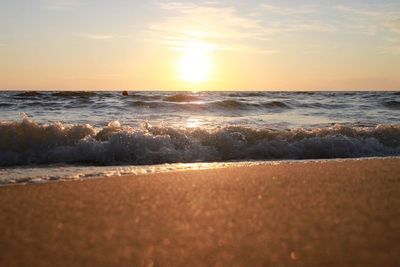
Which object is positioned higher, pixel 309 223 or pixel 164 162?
pixel 309 223

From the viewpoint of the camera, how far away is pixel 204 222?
2877 millimetres

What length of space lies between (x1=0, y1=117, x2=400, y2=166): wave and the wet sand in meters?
3.74

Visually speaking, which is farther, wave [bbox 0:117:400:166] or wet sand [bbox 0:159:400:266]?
wave [bbox 0:117:400:166]

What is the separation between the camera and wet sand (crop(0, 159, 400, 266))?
7.48 ft

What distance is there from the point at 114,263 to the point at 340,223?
54.1 inches

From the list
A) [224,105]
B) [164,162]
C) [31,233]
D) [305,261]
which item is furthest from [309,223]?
[224,105]

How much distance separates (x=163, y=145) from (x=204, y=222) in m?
5.89

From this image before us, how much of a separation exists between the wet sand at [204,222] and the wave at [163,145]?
12.3 feet

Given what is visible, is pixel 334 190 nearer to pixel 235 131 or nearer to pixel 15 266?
pixel 15 266

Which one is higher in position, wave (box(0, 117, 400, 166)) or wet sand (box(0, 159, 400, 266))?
wet sand (box(0, 159, 400, 266))

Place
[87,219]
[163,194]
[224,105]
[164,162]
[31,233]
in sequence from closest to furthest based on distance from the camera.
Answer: [31,233] → [87,219] → [163,194] → [164,162] → [224,105]

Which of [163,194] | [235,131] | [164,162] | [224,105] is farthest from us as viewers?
[224,105]

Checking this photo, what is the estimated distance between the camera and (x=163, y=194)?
3.85 m

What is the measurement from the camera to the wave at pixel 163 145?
827 cm
